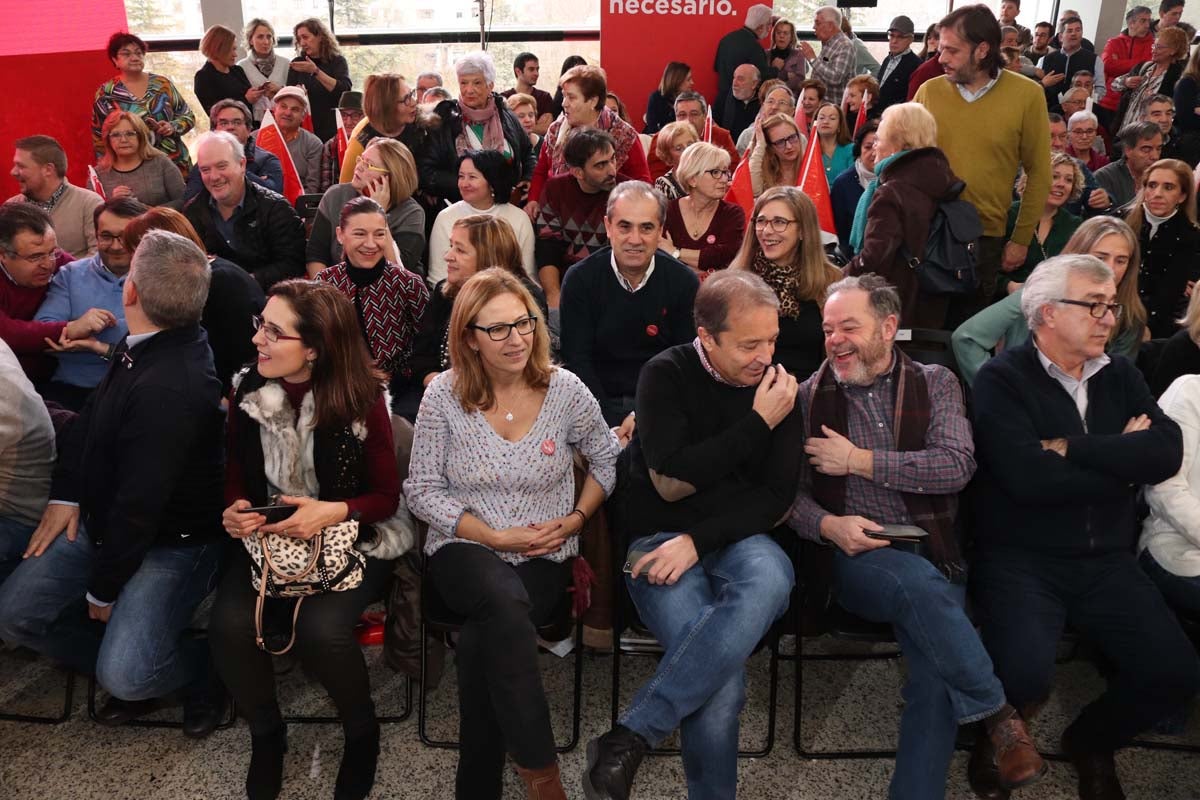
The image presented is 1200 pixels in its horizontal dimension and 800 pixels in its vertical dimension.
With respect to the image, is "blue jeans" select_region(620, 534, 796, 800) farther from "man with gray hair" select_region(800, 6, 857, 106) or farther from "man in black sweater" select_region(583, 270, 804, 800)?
"man with gray hair" select_region(800, 6, 857, 106)

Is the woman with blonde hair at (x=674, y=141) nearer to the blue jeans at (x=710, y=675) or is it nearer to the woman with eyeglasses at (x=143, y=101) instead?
the woman with eyeglasses at (x=143, y=101)

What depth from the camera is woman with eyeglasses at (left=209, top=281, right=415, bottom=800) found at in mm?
2453

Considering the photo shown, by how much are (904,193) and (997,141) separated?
701 millimetres

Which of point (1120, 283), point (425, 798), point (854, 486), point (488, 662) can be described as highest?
point (1120, 283)

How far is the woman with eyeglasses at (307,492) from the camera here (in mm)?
2453

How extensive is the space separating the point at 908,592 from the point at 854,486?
35 cm

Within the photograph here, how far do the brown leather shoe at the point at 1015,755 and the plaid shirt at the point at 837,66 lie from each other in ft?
22.8

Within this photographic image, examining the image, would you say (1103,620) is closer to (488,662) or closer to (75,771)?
(488,662)

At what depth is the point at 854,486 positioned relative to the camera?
8.56 feet

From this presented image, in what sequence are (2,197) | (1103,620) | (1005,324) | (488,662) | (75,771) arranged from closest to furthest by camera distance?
1. (488,662)
2. (1103,620)
3. (75,771)
4. (1005,324)
5. (2,197)

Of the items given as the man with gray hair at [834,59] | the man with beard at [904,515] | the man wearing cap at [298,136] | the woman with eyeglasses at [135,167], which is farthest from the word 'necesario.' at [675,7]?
the man with beard at [904,515]

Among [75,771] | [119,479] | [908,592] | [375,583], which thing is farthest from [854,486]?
[75,771]

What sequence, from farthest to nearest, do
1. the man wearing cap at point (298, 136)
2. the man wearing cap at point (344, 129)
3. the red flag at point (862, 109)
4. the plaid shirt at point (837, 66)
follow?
the plaid shirt at point (837, 66)
the red flag at point (862, 109)
the man wearing cap at point (344, 129)
the man wearing cap at point (298, 136)

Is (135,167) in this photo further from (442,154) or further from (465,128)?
(465,128)
